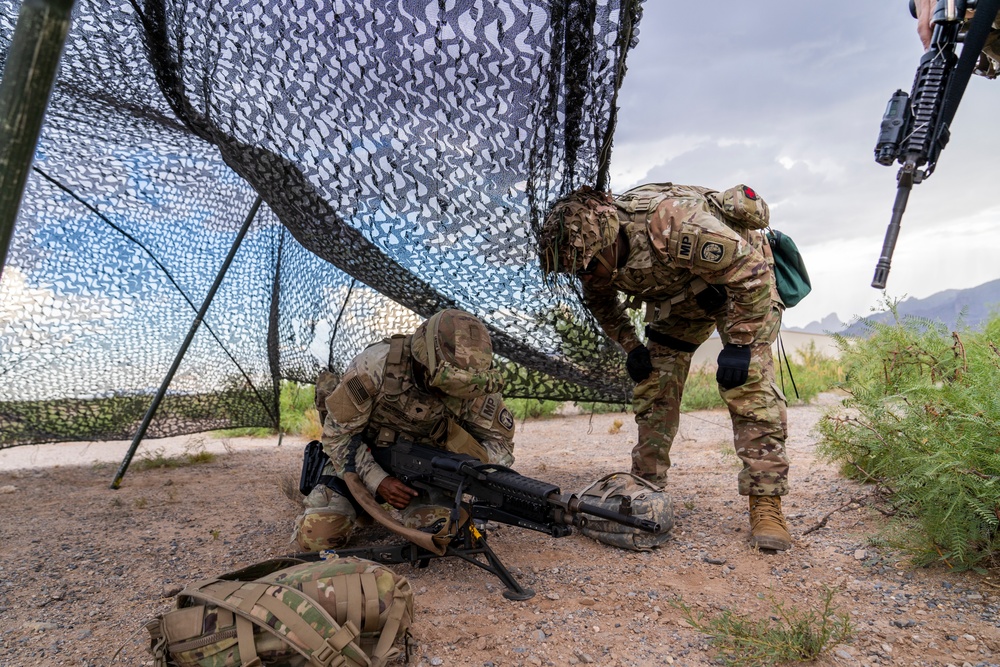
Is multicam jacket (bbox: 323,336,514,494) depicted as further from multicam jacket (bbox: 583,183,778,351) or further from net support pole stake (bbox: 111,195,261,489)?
net support pole stake (bbox: 111,195,261,489)

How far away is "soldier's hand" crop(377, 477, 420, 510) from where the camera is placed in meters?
2.96

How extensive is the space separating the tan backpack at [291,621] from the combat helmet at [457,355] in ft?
2.77

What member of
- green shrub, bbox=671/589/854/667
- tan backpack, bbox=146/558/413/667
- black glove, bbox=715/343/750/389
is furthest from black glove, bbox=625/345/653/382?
tan backpack, bbox=146/558/413/667

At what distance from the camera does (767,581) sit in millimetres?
2611

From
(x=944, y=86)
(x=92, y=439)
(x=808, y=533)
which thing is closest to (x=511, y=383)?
(x=808, y=533)

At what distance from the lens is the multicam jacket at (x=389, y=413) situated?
304 cm

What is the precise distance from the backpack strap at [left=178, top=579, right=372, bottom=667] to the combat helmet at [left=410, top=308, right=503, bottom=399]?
103 cm

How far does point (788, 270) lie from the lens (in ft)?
11.7

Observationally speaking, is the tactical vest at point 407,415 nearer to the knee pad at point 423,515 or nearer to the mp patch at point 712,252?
the knee pad at point 423,515

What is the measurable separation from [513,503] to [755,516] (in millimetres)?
1240

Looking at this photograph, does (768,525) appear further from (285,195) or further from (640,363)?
(285,195)

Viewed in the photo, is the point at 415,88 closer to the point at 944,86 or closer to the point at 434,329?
the point at 434,329

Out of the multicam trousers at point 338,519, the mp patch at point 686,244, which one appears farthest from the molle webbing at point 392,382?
the mp patch at point 686,244

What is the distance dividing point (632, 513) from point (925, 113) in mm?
Answer: 2502
